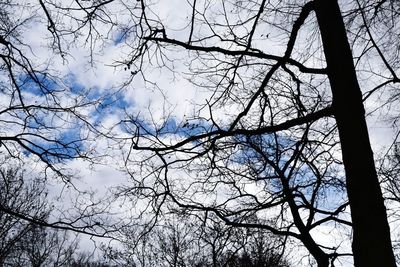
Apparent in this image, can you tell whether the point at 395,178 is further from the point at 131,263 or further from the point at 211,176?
the point at 131,263

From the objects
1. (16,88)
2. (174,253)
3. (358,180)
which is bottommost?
(358,180)

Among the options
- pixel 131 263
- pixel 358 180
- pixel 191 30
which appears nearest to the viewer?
pixel 358 180

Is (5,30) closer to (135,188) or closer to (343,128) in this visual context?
(135,188)

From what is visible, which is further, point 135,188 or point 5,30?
point 135,188

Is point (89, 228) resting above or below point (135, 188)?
below

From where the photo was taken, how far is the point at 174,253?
2698 centimetres

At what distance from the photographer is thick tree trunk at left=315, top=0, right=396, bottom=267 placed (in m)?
2.92

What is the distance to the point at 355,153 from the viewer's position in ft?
10.7

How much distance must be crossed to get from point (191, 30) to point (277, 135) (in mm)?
3127

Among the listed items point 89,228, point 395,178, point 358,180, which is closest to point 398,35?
point 358,180

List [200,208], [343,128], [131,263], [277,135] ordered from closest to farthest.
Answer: [343,128]
[200,208]
[277,135]
[131,263]

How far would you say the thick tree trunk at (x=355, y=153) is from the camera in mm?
2920

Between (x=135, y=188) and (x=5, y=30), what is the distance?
2927mm

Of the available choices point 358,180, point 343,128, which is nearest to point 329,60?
point 343,128
